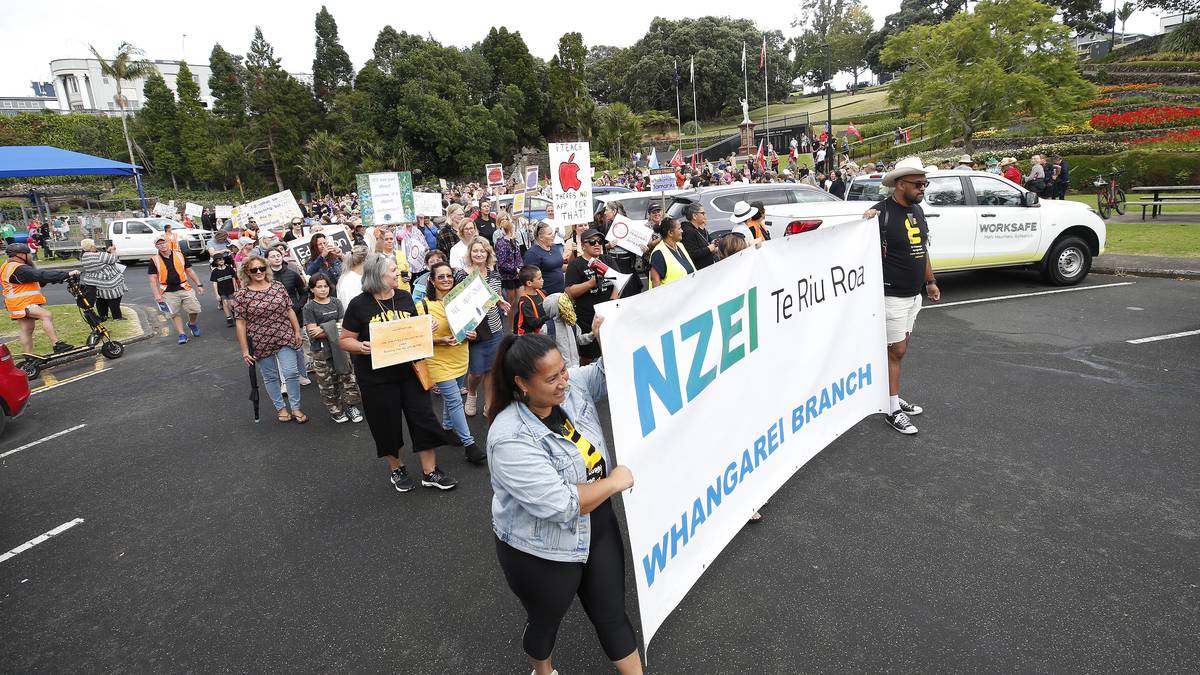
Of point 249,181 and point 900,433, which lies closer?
point 900,433

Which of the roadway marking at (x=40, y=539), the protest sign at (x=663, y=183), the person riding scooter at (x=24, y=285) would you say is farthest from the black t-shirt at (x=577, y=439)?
the protest sign at (x=663, y=183)

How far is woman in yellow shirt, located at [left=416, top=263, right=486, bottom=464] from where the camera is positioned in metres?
5.09

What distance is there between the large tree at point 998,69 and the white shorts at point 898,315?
74.2 ft

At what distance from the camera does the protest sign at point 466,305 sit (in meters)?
4.91

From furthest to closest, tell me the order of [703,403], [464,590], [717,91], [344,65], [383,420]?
[717,91], [344,65], [383,420], [464,590], [703,403]

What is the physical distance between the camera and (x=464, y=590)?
366 cm

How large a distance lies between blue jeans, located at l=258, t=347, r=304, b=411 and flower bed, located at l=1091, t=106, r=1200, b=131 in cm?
3621

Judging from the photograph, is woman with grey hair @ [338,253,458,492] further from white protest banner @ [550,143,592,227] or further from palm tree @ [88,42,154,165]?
palm tree @ [88,42,154,165]

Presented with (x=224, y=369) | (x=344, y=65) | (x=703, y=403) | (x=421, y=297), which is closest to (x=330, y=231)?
(x=224, y=369)

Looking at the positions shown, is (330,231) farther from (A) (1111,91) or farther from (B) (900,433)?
(A) (1111,91)

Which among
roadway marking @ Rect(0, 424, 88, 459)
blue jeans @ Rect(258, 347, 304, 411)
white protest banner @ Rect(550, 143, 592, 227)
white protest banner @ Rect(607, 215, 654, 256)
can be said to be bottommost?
roadway marking @ Rect(0, 424, 88, 459)

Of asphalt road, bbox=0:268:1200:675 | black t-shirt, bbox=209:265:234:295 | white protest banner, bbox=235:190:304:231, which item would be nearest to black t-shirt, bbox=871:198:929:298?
asphalt road, bbox=0:268:1200:675

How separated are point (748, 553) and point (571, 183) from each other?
6688mm

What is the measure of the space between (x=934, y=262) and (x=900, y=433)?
533cm
